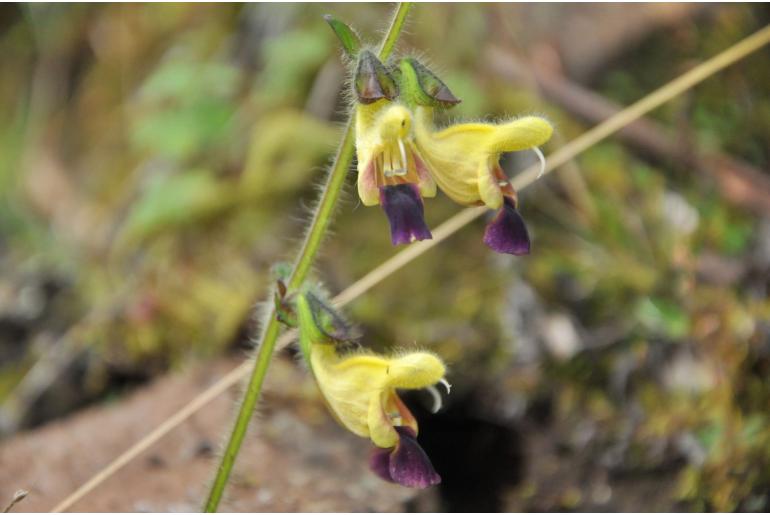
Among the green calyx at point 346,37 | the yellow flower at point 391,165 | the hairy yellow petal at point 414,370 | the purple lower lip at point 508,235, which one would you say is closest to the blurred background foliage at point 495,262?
the green calyx at point 346,37

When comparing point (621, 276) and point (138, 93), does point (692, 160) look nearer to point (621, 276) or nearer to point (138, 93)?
point (621, 276)

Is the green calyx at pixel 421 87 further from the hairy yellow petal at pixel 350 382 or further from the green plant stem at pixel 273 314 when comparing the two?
the hairy yellow petal at pixel 350 382

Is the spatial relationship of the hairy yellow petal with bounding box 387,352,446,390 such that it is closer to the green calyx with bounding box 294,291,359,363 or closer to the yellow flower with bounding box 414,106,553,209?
the green calyx with bounding box 294,291,359,363

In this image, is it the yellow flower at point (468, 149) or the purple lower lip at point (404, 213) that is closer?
the purple lower lip at point (404, 213)

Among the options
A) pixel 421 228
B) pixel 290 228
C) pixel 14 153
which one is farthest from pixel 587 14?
pixel 14 153

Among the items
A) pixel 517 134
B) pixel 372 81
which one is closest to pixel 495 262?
pixel 517 134

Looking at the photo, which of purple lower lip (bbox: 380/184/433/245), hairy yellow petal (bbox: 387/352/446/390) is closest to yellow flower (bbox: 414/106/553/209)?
purple lower lip (bbox: 380/184/433/245)
